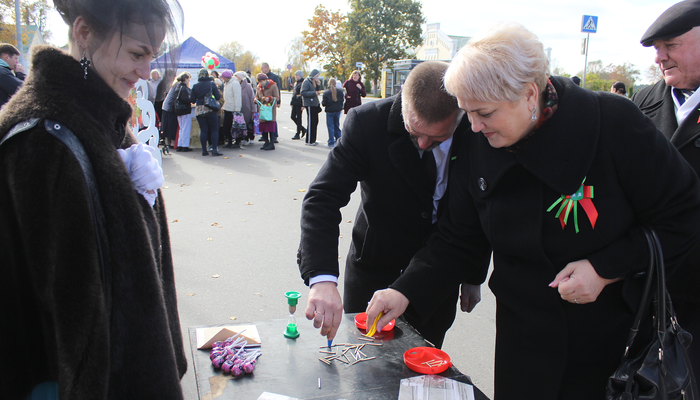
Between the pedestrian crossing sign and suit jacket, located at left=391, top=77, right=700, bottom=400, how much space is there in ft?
35.5

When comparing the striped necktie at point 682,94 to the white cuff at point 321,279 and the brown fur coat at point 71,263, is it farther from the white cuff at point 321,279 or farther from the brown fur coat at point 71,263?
the brown fur coat at point 71,263

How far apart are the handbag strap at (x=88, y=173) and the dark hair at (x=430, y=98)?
3.46 feet

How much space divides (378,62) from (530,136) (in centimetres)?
4506

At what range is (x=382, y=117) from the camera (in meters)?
1.94

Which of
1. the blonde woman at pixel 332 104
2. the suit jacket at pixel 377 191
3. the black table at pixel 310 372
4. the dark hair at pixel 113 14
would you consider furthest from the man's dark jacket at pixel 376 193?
the blonde woman at pixel 332 104

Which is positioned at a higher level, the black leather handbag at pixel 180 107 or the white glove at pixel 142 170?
the white glove at pixel 142 170

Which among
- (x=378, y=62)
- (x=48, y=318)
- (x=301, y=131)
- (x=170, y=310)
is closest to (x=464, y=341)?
(x=170, y=310)

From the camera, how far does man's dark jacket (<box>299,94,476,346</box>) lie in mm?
1808

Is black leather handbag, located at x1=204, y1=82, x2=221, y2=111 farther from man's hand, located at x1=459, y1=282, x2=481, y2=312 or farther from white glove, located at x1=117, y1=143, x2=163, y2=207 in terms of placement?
white glove, located at x1=117, y1=143, x2=163, y2=207

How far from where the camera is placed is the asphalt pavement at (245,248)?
3.18m

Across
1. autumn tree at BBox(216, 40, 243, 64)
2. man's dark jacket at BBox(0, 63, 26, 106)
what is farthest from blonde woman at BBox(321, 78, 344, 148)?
autumn tree at BBox(216, 40, 243, 64)

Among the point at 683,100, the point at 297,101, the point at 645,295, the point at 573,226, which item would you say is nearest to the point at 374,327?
the point at 573,226

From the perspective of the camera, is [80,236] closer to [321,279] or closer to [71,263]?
[71,263]

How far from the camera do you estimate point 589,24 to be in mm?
10750
